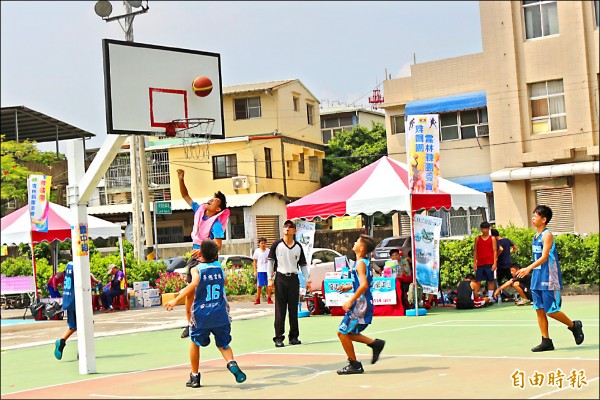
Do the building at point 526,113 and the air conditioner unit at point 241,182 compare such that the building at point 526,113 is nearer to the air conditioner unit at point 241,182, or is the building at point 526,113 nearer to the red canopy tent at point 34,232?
the red canopy tent at point 34,232

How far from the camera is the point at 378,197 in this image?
18609 millimetres

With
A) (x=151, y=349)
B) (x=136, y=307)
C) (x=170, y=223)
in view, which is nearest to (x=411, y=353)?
(x=151, y=349)

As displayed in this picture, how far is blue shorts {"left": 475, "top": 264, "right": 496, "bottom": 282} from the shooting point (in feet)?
61.5

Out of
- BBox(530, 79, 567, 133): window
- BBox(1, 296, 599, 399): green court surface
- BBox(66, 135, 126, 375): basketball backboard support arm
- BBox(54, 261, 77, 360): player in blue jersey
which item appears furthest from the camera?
BBox(530, 79, 567, 133): window

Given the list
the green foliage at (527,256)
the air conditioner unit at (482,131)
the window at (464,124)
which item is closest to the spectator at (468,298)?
the green foliage at (527,256)

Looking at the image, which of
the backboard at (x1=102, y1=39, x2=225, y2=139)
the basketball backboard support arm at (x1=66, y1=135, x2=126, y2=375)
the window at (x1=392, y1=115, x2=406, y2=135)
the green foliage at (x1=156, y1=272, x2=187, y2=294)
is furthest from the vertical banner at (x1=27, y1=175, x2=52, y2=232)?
the window at (x1=392, y1=115, x2=406, y2=135)

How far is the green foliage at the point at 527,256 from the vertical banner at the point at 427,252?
2.20 m

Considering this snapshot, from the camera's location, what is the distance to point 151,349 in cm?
1427

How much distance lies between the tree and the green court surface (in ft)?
7.90

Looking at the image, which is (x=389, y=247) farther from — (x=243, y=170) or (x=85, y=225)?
(x=85, y=225)

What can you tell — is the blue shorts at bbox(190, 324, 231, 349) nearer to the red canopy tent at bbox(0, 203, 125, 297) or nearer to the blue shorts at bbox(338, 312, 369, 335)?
the blue shorts at bbox(338, 312, 369, 335)

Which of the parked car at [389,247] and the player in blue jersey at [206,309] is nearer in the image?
the player in blue jersey at [206,309]

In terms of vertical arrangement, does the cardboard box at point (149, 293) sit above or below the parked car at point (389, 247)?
below

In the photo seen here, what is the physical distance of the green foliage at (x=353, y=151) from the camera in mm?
49219
